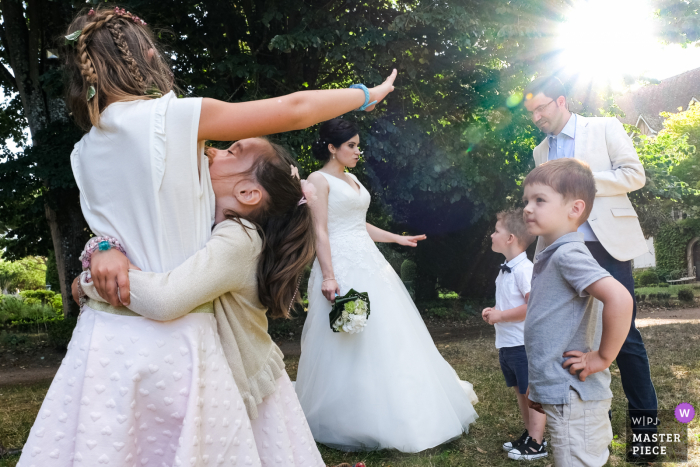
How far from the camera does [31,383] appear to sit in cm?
788

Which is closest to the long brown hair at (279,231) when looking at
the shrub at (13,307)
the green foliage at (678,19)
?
the green foliage at (678,19)

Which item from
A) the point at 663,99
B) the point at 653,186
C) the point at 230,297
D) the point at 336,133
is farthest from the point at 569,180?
the point at 663,99

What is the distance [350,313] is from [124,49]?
242cm

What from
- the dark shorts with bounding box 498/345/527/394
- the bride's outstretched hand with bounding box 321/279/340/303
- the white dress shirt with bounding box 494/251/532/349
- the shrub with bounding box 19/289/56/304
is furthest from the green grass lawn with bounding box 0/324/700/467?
the shrub with bounding box 19/289/56/304

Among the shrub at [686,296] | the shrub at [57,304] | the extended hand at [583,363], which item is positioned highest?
the extended hand at [583,363]

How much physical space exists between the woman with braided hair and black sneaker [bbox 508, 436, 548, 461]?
2.37 m

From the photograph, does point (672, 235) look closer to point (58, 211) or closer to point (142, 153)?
point (58, 211)

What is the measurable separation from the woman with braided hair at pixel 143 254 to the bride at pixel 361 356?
2045 mm

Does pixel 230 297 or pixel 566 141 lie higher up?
pixel 566 141

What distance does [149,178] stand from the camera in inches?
63.2

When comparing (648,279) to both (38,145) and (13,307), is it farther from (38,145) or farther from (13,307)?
(13,307)

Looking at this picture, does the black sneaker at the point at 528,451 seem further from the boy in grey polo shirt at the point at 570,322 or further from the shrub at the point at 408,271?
the shrub at the point at 408,271

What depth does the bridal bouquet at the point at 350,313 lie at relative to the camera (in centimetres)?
371

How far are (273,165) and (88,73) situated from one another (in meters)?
0.66
